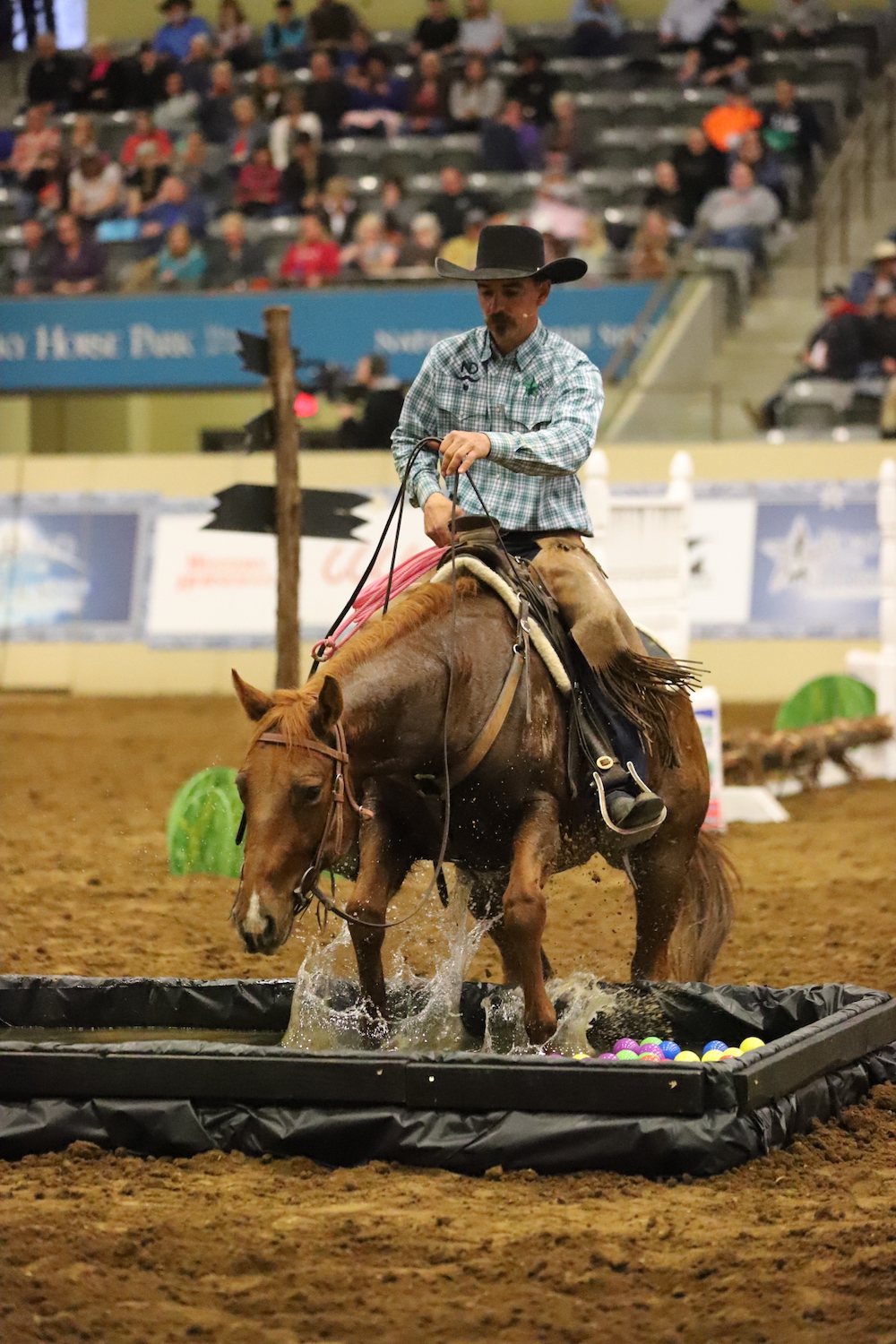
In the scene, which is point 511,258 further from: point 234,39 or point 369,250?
point 234,39

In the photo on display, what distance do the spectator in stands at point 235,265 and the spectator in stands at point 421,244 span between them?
1216 millimetres

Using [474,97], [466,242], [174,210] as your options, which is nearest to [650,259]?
[466,242]

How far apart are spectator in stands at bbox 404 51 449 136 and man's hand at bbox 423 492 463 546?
13860 millimetres

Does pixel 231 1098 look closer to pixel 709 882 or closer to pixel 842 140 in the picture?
pixel 709 882

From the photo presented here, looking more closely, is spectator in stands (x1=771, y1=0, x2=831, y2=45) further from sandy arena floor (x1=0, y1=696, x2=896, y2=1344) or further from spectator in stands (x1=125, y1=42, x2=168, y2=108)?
sandy arena floor (x1=0, y1=696, x2=896, y2=1344)

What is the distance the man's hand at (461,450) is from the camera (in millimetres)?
4355

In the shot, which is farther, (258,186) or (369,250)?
(258,186)

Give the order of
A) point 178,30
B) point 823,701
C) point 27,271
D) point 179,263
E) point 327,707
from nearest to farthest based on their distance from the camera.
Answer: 1. point 327,707
2. point 823,701
3. point 179,263
4. point 27,271
5. point 178,30

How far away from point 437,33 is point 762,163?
14.7ft

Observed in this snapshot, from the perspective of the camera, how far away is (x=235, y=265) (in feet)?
50.0

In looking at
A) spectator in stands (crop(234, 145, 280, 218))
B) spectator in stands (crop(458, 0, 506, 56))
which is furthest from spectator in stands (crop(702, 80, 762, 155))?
spectator in stands (crop(234, 145, 280, 218))

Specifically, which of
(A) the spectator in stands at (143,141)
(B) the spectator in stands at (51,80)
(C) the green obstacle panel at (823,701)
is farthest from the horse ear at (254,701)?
(B) the spectator in stands at (51,80)

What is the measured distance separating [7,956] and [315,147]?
12661 mm

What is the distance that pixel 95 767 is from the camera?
35.9ft
